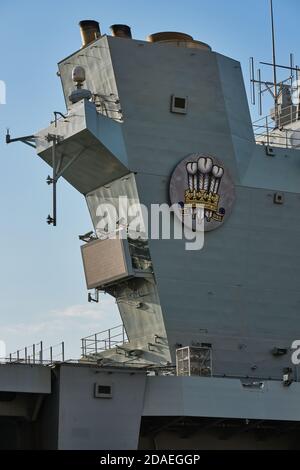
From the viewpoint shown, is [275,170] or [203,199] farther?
[275,170]

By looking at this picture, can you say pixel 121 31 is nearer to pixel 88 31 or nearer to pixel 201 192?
pixel 88 31

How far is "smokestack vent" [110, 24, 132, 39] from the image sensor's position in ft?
113

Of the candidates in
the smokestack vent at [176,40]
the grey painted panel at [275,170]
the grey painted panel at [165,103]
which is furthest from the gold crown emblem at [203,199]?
the smokestack vent at [176,40]

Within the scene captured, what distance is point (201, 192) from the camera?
33.8 meters

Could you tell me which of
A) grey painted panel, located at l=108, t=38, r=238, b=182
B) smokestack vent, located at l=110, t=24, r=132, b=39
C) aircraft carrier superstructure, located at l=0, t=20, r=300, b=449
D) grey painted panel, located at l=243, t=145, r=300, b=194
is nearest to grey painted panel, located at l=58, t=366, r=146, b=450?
aircraft carrier superstructure, located at l=0, t=20, r=300, b=449

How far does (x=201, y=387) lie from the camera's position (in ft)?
101

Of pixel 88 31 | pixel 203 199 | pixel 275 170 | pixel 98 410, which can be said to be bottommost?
pixel 98 410

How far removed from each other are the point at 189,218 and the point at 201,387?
5557mm

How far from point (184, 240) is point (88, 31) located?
7.59 meters

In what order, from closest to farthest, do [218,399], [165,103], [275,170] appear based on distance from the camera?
1. [218,399]
2. [165,103]
3. [275,170]

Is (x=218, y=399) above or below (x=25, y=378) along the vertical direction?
below

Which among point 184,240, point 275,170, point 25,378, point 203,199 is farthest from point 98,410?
point 275,170

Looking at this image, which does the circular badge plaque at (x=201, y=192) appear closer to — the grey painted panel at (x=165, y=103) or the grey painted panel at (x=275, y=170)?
the grey painted panel at (x=165, y=103)
